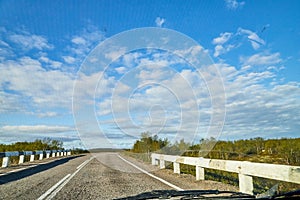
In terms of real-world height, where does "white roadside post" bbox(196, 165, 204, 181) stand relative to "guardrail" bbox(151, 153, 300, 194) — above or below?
below

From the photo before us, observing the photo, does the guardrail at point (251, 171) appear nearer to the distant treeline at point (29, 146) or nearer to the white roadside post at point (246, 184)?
the white roadside post at point (246, 184)

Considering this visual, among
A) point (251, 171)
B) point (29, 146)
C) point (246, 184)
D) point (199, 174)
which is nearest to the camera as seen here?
point (251, 171)

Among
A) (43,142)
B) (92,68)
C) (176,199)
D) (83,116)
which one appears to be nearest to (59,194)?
(176,199)

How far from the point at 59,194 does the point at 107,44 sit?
26.4 feet

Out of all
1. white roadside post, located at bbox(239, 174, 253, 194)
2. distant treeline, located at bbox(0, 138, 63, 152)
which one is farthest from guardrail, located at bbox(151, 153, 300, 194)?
distant treeline, located at bbox(0, 138, 63, 152)

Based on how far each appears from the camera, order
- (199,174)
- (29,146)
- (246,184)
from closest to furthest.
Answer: (246,184) → (199,174) → (29,146)

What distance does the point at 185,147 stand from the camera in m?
27.6

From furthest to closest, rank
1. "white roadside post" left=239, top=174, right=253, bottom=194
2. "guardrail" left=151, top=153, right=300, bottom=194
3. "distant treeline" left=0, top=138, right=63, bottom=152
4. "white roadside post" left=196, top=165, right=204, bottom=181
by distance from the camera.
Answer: "distant treeline" left=0, top=138, right=63, bottom=152
"white roadside post" left=196, top=165, right=204, bottom=181
"white roadside post" left=239, top=174, right=253, bottom=194
"guardrail" left=151, top=153, right=300, bottom=194

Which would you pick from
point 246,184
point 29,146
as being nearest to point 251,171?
point 246,184

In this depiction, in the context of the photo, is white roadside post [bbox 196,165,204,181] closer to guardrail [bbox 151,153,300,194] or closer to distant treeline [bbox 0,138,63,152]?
guardrail [bbox 151,153,300,194]

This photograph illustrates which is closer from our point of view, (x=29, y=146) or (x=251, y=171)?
(x=251, y=171)

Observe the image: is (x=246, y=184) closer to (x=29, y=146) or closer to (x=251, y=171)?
(x=251, y=171)

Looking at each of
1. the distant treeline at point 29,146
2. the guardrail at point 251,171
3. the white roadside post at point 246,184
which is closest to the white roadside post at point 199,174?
the guardrail at point 251,171

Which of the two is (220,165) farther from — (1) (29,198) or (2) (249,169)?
(1) (29,198)
